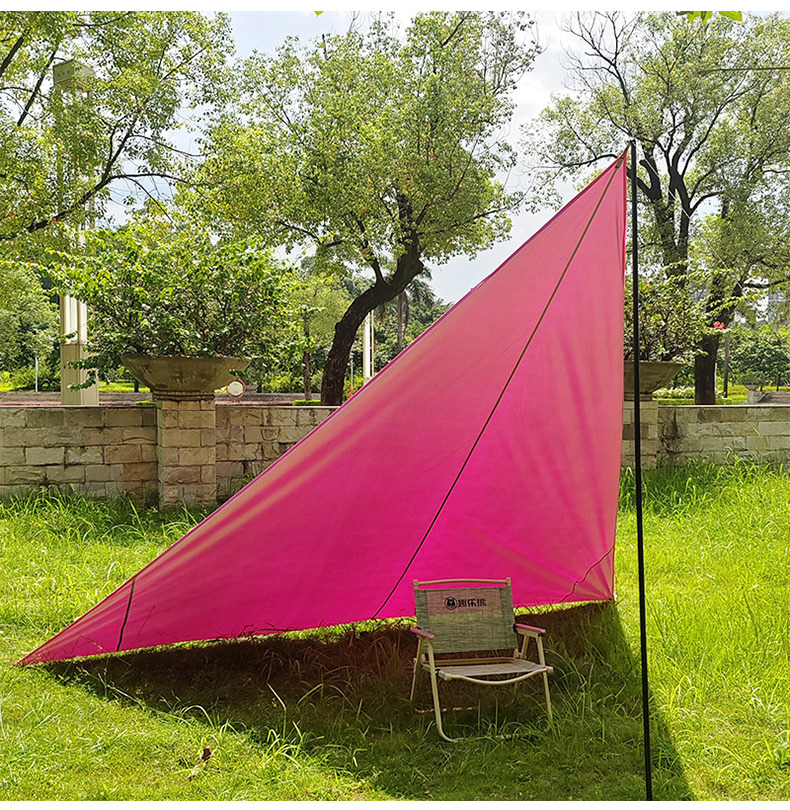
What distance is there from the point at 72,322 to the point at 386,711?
302 inches

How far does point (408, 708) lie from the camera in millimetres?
3645

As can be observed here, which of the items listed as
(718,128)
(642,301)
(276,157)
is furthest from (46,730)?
(718,128)

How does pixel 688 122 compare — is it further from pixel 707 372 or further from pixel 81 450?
pixel 81 450

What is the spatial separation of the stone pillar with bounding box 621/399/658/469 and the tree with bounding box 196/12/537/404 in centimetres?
630

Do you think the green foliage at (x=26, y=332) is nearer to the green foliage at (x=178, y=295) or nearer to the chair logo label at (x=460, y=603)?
the green foliage at (x=178, y=295)

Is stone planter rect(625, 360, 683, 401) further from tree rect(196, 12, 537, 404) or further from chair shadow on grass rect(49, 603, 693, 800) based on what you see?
tree rect(196, 12, 537, 404)

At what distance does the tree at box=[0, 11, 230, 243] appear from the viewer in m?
9.95

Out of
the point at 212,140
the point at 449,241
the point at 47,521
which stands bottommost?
the point at 47,521

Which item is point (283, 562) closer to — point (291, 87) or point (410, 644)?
point (410, 644)

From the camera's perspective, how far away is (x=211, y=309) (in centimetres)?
669

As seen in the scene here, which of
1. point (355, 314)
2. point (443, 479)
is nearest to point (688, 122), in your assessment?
point (355, 314)

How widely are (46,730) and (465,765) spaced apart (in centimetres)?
163

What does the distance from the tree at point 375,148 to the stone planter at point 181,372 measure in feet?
19.6

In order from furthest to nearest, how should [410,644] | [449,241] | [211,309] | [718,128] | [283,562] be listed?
1. [718,128]
2. [449,241]
3. [211,309]
4. [410,644]
5. [283,562]
